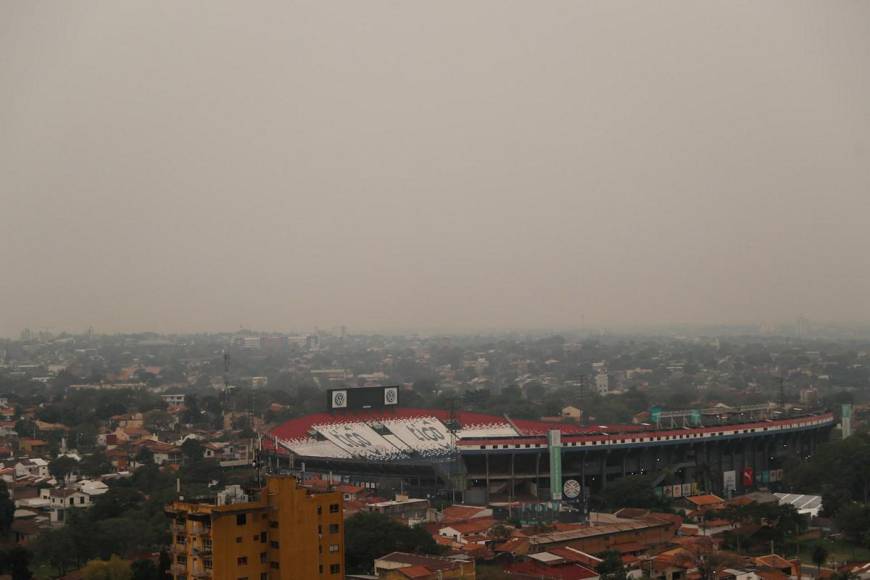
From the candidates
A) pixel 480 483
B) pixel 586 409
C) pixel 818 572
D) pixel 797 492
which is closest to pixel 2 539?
pixel 480 483

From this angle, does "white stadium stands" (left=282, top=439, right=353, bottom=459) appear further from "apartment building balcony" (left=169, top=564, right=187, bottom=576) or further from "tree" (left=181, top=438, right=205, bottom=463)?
"apartment building balcony" (left=169, top=564, right=187, bottom=576)

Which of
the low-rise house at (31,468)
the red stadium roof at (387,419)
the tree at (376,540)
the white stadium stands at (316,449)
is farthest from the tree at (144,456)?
the tree at (376,540)

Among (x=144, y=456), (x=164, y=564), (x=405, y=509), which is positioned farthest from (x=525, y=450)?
(x=164, y=564)

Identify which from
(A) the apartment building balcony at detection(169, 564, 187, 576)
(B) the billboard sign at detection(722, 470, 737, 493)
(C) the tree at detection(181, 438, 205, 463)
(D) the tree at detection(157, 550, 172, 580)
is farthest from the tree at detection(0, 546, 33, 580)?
(B) the billboard sign at detection(722, 470, 737, 493)

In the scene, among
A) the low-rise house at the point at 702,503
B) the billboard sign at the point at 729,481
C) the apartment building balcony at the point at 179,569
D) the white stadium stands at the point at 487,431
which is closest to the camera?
the apartment building balcony at the point at 179,569

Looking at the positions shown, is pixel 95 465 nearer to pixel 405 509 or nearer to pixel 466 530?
pixel 405 509

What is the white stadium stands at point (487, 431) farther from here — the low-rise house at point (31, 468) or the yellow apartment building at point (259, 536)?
the yellow apartment building at point (259, 536)
